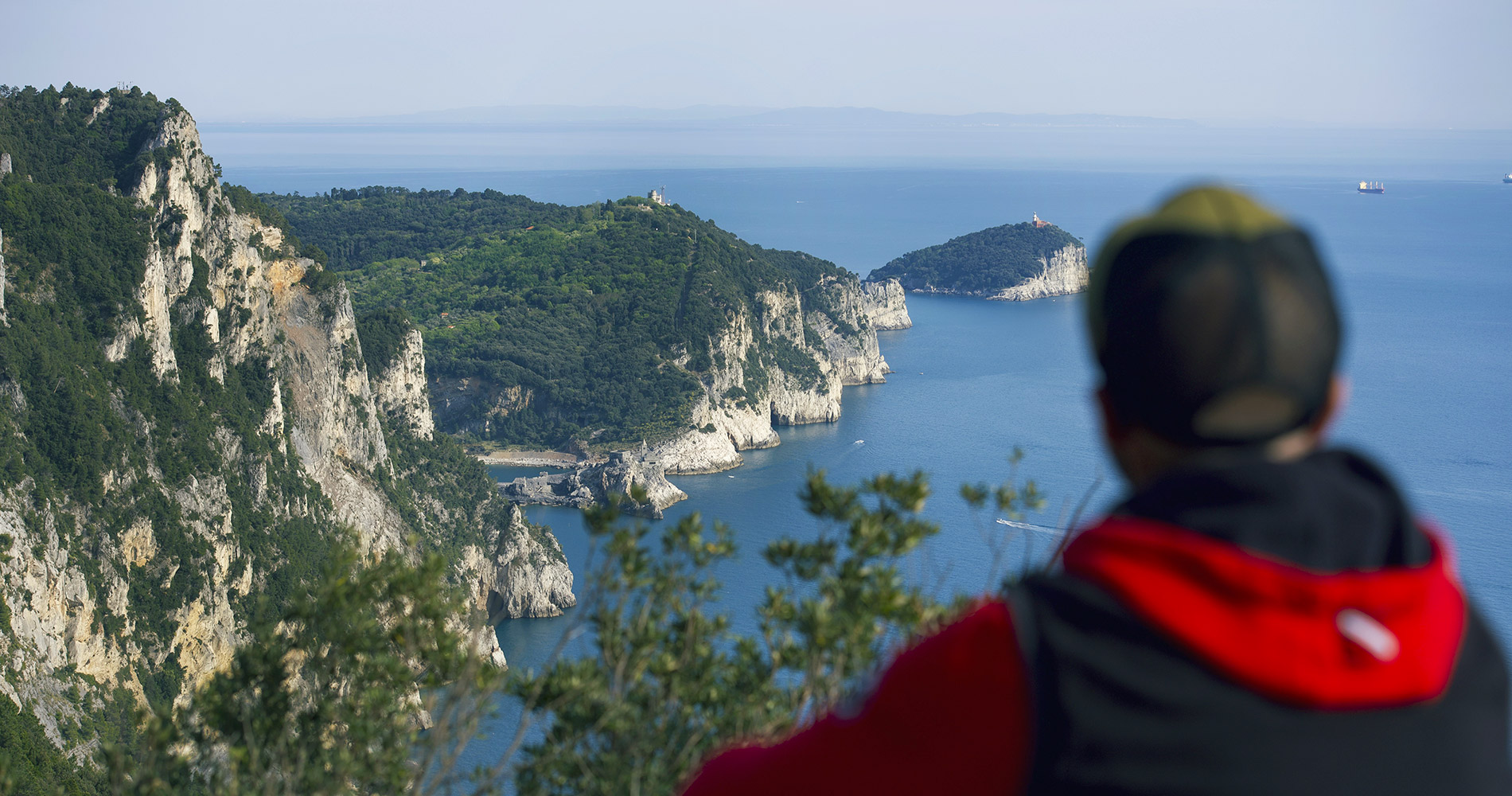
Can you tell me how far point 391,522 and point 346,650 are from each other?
4283 cm

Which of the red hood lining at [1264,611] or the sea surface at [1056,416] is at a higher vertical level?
the red hood lining at [1264,611]

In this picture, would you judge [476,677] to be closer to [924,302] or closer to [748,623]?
[748,623]

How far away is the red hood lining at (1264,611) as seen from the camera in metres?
1.00

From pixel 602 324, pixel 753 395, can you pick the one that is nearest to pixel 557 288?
pixel 602 324

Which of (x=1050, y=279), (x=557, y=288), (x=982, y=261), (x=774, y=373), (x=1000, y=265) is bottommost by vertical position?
(x=774, y=373)

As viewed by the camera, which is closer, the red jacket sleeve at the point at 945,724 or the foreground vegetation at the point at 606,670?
the red jacket sleeve at the point at 945,724

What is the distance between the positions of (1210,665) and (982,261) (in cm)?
13389

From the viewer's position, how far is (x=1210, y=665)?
1.01m

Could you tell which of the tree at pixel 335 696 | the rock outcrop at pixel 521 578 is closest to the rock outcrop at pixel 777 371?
the rock outcrop at pixel 521 578

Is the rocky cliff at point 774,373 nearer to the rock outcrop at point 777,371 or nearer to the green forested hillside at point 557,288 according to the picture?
the rock outcrop at point 777,371

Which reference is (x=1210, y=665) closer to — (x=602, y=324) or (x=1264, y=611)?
(x=1264, y=611)

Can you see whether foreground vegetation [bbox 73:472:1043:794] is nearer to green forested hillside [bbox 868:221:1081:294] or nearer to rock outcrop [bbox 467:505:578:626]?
rock outcrop [bbox 467:505:578:626]

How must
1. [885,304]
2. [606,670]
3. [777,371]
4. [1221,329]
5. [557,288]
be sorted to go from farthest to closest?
1. [885,304]
2. [557,288]
3. [777,371]
4. [606,670]
5. [1221,329]

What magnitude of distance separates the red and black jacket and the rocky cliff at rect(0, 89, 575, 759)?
2923 cm
